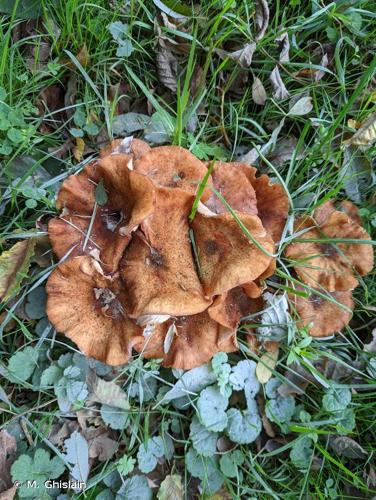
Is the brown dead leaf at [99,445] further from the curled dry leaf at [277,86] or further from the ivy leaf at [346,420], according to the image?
the curled dry leaf at [277,86]

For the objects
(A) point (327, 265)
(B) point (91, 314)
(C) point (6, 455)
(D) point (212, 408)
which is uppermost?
(A) point (327, 265)

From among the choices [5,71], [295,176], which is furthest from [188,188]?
[5,71]

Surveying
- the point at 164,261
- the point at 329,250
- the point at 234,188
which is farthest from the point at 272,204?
the point at 164,261

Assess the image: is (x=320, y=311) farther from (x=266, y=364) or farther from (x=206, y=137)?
(x=206, y=137)

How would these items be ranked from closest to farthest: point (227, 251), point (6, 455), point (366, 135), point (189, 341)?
point (227, 251), point (189, 341), point (6, 455), point (366, 135)

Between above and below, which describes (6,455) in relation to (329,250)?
below

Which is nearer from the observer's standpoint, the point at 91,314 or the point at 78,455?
the point at 91,314

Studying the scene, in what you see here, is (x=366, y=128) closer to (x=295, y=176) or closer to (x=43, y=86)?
(x=295, y=176)
